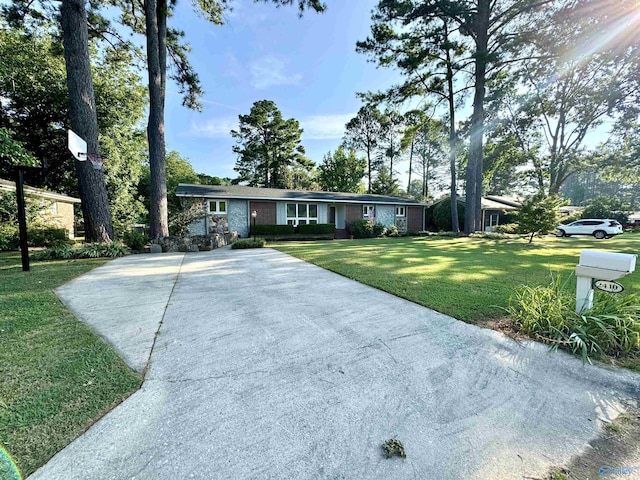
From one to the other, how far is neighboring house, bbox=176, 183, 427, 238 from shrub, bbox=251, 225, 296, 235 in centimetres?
53

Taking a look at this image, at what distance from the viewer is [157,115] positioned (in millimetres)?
10477

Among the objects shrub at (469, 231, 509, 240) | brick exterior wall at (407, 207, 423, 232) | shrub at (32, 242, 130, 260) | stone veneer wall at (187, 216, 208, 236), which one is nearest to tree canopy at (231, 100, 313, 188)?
brick exterior wall at (407, 207, 423, 232)

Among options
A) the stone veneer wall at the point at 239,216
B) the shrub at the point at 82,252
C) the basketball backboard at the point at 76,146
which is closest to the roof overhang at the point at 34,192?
the shrub at the point at 82,252

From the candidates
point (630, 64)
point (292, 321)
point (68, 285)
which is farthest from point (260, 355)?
point (630, 64)

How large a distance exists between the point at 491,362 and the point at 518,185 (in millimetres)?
49611

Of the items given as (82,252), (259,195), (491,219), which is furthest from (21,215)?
(491,219)

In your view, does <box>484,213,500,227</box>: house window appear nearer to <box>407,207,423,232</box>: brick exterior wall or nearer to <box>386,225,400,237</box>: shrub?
<box>407,207,423,232</box>: brick exterior wall

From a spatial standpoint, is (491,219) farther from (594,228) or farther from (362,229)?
(362,229)

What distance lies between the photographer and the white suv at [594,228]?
17375 millimetres

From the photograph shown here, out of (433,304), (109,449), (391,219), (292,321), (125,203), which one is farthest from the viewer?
(391,219)

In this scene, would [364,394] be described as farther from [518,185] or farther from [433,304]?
[518,185]

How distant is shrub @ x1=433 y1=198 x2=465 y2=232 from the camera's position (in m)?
21.5

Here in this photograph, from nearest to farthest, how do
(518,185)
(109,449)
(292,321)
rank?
(109,449), (292,321), (518,185)

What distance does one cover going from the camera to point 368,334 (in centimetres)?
303
